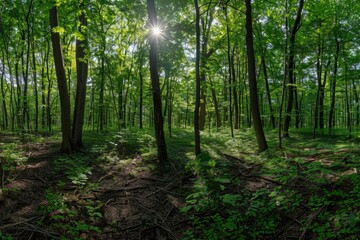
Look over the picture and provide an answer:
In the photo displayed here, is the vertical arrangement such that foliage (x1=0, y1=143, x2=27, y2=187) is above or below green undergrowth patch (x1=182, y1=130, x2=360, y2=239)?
above

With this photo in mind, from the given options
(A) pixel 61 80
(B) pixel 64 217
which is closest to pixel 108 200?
(B) pixel 64 217

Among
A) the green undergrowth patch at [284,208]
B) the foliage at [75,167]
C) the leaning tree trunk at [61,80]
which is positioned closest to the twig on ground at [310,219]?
the green undergrowth patch at [284,208]

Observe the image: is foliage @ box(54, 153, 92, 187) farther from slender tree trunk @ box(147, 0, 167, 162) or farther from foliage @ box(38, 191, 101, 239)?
slender tree trunk @ box(147, 0, 167, 162)

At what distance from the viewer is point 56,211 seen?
14.8ft

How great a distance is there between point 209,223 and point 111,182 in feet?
10.8

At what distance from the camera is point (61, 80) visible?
7.75m

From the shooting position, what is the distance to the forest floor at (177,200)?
3.94m

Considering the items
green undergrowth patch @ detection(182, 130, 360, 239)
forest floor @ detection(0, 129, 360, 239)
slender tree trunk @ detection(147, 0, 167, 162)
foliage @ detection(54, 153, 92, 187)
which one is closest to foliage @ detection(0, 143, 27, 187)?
forest floor @ detection(0, 129, 360, 239)

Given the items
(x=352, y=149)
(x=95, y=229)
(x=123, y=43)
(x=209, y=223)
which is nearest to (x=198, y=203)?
(x=209, y=223)

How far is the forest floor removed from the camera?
394 centimetres

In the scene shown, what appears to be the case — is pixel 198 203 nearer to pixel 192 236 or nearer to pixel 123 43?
pixel 192 236

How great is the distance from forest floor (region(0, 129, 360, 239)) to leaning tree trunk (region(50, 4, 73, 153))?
0.63 m

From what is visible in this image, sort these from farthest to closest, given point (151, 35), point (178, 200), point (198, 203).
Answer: point (151, 35)
point (178, 200)
point (198, 203)

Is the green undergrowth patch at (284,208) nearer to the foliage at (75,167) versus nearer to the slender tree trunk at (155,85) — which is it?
the slender tree trunk at (155,85)
